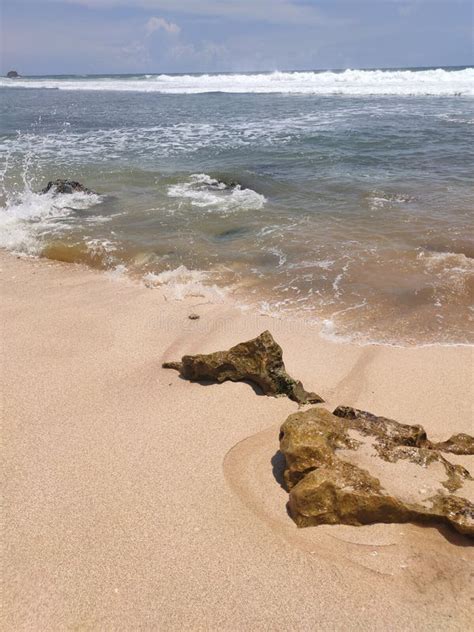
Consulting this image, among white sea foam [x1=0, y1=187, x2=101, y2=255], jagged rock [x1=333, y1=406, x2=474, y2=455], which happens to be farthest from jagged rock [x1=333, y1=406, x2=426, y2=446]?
white sea foam [x1=0, y1=187, x2=101, y2=255]

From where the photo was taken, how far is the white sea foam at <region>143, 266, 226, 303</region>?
6.17 m

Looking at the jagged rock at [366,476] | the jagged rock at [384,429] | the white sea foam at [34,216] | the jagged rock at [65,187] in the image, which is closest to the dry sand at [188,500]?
the jagged rock at [366,476]

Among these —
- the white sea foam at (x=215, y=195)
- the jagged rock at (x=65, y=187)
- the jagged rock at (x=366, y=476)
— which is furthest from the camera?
the jagged rock at (x=65, y=187)

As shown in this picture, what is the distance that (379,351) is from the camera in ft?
16.0

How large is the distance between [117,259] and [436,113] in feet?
67.0

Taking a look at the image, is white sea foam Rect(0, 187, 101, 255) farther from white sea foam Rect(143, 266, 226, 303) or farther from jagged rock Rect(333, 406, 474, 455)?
jagged rock Rect(333, 406, 474, 455)

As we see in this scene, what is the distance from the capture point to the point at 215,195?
34.1ft

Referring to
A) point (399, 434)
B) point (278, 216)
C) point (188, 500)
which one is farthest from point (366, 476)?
point (278, 216)

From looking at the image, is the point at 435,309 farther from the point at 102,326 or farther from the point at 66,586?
the point at 66,586

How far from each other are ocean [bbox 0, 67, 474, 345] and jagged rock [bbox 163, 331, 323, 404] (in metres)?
1.36

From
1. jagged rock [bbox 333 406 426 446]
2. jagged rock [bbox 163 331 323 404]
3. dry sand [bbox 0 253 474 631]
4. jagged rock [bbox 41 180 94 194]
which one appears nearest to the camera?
dry sand [bbox 0 253 474 631]

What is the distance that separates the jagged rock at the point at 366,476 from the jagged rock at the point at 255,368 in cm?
67

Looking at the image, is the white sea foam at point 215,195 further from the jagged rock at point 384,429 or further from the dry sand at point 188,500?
the jagged rock at point 384,429

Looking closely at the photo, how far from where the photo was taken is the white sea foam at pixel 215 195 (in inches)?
378
